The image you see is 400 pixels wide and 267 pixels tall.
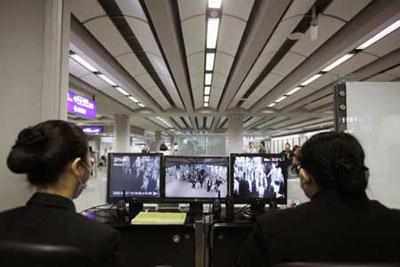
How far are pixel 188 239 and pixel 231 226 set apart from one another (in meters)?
0.33

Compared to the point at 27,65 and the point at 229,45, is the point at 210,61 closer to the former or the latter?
the point at 229,45

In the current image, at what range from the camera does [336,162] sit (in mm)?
1009

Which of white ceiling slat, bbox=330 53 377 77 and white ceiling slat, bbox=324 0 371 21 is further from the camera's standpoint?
white ceiling slat, bbox=330 53 377 77

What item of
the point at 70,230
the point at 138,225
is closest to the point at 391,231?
the point at 70,230

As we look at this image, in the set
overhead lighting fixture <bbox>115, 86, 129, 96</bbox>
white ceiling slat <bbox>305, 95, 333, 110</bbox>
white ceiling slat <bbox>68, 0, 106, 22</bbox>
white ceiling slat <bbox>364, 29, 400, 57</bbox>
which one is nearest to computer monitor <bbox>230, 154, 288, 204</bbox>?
white ceiling slat <bbox>68, 0, 106, 22</bbox>

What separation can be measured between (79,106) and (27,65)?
13.3ft

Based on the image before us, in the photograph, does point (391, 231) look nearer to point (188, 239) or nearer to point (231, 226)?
point (231, 226)

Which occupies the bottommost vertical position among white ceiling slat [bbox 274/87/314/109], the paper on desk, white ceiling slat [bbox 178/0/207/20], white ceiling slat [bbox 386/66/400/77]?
the paper on desk

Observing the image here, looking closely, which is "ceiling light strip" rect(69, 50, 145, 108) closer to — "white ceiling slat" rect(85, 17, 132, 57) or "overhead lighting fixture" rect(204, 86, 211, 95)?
"white ceiling slat" rect(85, 17, 132, 57)

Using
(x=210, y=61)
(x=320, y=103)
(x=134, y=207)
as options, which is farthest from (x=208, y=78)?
(x=134, y=207)

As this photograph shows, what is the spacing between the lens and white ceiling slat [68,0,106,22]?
3.13 meters

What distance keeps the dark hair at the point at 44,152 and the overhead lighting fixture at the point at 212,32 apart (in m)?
2.95

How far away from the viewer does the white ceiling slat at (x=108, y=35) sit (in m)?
3.63

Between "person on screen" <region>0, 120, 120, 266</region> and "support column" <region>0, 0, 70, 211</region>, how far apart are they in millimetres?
684
